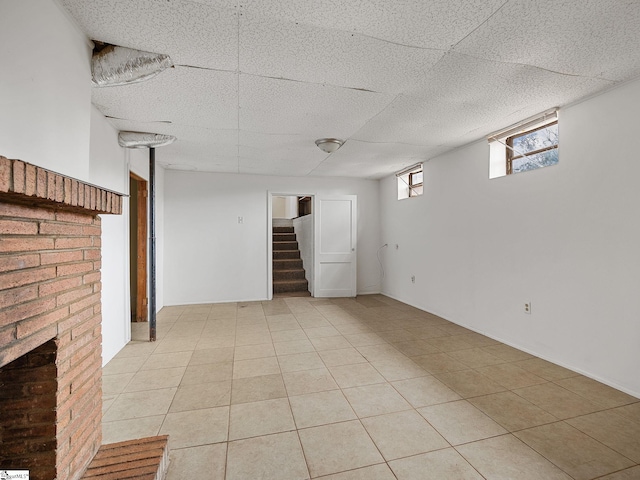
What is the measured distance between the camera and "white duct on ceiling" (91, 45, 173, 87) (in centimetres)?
184

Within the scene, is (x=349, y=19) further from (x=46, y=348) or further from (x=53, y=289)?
(x=46, y=348)

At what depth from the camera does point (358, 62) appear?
6.41 feet

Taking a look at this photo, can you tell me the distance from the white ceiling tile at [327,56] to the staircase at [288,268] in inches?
175

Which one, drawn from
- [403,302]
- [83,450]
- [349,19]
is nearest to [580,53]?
[349,19]

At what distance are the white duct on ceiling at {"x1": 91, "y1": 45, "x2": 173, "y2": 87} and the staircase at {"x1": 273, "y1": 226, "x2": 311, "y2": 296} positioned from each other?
181 inches

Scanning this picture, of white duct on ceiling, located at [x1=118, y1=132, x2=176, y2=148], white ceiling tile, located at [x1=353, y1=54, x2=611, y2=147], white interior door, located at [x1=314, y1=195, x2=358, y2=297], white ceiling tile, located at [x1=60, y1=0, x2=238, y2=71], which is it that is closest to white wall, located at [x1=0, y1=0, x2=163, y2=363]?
white ceiling tile, located at [x1=60, y1=0, x2=238, y2=71]

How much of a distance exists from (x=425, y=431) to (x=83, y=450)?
1.78 meters

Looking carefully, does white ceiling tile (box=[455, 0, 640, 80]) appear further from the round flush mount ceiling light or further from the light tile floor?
the light tile floor

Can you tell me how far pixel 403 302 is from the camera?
17.3 feet

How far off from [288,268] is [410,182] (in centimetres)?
313

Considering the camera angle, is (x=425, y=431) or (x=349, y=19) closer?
(x=349, y=19)

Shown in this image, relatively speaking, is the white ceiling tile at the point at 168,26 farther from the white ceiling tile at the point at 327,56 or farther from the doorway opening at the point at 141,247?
the doorway opening at the point at 141,247

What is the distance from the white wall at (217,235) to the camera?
515 cm

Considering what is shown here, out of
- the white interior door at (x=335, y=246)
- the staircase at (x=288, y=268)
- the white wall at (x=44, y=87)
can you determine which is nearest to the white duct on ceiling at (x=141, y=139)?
the white wall at (x=44, y=87)
